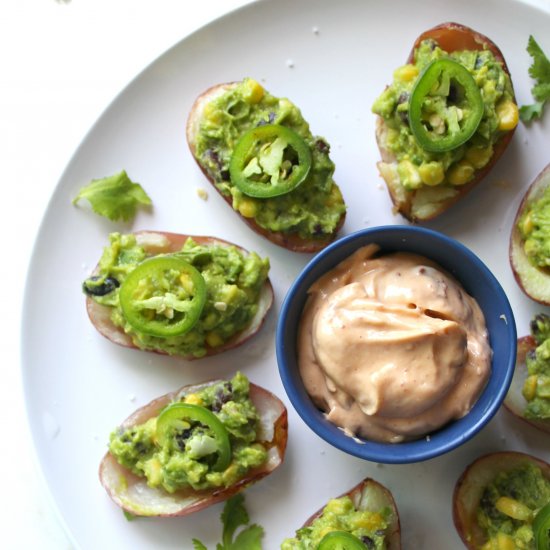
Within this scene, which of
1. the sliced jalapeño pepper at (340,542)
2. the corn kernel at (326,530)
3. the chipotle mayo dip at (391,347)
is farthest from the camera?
the corn kernel at (326,530)

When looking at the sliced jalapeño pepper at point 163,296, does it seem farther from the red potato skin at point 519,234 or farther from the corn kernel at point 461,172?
the red potato skin at point 519,234

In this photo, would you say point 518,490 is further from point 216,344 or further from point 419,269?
point 216,344

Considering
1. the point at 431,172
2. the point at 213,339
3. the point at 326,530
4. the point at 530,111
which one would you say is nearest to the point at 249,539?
the point at 326,530

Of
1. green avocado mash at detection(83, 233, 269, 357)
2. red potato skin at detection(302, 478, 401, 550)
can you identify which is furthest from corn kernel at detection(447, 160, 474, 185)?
red potato skin at detection(302, 478, 401, 550)

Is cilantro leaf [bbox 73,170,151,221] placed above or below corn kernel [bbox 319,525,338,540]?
above

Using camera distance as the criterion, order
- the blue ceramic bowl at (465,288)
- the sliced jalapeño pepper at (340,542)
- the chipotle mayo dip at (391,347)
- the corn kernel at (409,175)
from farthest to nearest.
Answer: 1. the corn kernel at (409,175)
2. the sliced jalapeño pepper at (340,542)
3. the blue ceramic bowl at (465,288)
4. the chipotle mayo dip at (391,347)

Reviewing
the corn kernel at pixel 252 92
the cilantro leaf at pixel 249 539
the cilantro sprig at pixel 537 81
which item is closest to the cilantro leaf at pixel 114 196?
the corn kernel at pixel 252 92

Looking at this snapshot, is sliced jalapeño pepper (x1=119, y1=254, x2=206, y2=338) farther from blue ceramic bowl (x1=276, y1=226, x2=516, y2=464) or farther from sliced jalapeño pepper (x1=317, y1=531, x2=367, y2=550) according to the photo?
sliced jalapeño pepper (x1=317, y1=531, x2=367, y2=550)
